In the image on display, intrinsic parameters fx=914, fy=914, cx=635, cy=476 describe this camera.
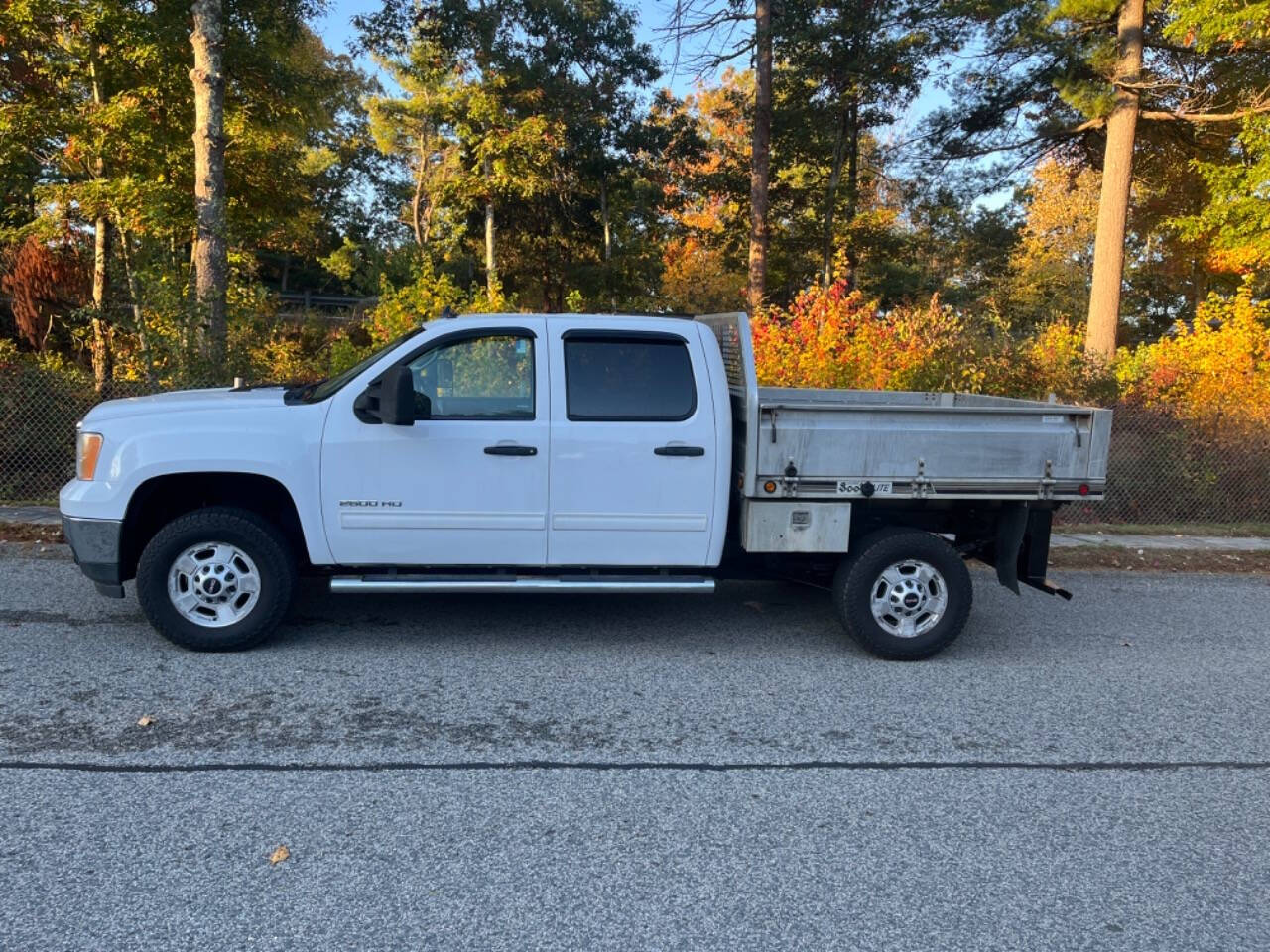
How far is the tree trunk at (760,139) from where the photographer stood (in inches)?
722

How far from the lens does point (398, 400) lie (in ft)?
16.8

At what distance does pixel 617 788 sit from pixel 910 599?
2.60 m

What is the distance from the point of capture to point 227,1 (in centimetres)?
1398

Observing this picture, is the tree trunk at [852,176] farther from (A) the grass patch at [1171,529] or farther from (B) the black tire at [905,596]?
(B) the black tire at [905,596]

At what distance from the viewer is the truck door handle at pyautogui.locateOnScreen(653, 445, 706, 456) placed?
18.0 ft

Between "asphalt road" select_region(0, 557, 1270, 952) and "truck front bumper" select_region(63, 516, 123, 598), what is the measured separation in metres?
0.50

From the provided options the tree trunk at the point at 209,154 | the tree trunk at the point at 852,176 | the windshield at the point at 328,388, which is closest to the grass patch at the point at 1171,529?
the windshield at the point at 328,388

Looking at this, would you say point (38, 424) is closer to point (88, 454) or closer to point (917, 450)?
point (88, 454)

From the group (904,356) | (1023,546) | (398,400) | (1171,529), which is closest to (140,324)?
(398,400)

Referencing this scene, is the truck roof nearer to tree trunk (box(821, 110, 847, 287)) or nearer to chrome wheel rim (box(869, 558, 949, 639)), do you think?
chrome wheel rim (box(869, 558, 949, 639))

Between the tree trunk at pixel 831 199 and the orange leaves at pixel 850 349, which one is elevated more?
the tree trunk at pixel 831 199

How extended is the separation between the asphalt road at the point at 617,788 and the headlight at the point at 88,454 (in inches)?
41.3

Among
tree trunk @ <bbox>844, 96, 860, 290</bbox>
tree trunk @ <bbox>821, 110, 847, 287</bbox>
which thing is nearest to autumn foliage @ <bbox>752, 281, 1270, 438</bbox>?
tree trunk @ <bbox>821, 110, 847, 287</bbox>

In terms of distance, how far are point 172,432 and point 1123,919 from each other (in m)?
5.08
